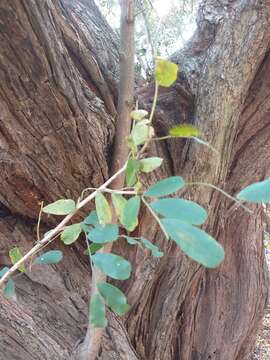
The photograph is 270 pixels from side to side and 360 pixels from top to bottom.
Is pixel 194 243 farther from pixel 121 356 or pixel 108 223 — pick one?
pixel 121 356

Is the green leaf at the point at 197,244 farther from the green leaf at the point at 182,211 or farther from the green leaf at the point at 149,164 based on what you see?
the green leaf at the point at 149,164

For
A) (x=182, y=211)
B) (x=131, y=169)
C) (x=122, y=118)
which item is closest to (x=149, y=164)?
(x=131, y=169)

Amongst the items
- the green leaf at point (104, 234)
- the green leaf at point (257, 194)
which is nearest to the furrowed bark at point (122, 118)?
the green leaf at point (104, 234)

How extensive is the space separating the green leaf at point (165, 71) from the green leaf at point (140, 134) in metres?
0.06

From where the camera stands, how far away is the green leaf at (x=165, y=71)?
543 millimetres

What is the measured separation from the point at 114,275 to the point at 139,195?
4.2 inches

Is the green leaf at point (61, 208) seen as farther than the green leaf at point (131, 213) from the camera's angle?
Yes

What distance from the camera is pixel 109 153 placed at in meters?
1.42

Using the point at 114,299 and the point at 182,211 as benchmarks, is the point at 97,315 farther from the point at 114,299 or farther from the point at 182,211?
the point at 182,211

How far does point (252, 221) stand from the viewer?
2.04 meters

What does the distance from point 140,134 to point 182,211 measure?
0.51 ft

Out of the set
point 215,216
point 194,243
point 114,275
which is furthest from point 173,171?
point 194,243

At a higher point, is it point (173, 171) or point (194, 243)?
point (194, 243)

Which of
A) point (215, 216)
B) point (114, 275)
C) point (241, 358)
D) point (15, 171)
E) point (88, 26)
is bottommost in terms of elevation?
point (241, 358)
